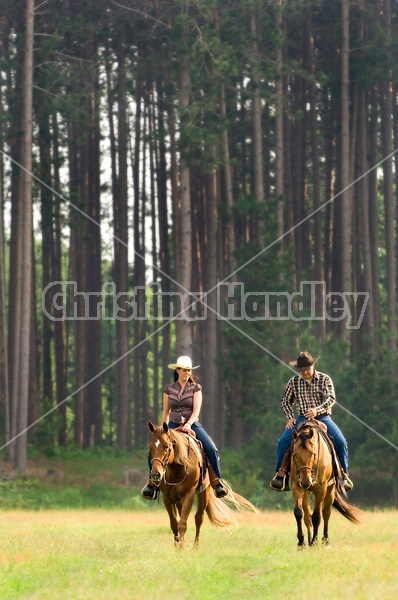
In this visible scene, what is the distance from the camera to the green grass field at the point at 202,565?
11.4 meters

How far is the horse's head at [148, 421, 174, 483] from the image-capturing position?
523 inches

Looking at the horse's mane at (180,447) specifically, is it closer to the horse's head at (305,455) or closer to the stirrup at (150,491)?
the stirrup at (150,491)

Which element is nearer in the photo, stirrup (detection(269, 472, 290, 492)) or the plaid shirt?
stirrup (detection(269, 472, 290, 492))

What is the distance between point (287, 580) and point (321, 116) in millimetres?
36082

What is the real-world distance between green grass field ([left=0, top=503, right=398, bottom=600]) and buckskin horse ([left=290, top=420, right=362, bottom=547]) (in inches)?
17.3

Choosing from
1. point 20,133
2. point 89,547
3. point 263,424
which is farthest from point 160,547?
point 20,133

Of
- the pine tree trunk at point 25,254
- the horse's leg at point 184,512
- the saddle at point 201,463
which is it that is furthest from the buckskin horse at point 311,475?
the pine tree trunk at point 25,254

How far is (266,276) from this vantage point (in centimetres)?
3253

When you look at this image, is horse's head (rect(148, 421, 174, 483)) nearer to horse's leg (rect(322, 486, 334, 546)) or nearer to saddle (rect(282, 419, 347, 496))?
saddle (rect(282, 419, 347, 496))

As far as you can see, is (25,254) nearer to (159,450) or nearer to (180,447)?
(180,447)

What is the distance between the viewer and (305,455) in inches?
549

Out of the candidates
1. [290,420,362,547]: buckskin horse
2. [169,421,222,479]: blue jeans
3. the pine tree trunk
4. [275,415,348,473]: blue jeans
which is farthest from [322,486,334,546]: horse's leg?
the pine tree trunk

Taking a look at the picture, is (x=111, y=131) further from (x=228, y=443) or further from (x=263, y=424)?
(x=263, y=424)

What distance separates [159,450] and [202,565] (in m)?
1.47
